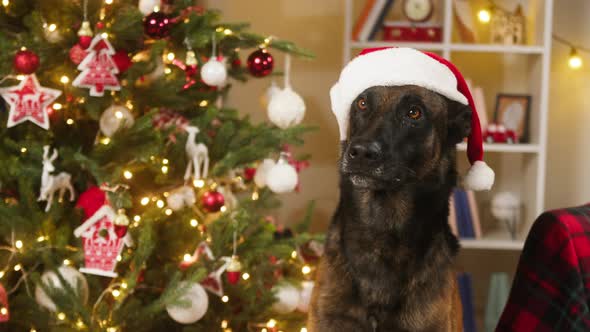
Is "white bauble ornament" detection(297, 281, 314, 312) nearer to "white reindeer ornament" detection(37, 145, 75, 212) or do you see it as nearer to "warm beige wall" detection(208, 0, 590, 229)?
"white reindeer ornament" detection(37, 145, 75, 212)

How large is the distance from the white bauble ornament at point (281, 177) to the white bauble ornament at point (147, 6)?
573 millimetres

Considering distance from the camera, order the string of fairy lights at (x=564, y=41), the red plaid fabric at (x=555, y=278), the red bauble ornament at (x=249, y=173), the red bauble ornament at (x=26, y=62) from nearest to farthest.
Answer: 1. the red plaid fabric at (x=555, y=278)
2. the red bauble ornament at (x=26, y=62)
3. the red bauble ornament at (x=249, y=173)
4. the string of fairy lights at (x=564, y=41)

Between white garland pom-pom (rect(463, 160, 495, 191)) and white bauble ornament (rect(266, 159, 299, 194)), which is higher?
white garland pom-pom (rect(463, 160, 495, 191))

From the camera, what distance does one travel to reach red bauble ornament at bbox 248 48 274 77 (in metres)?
2.32

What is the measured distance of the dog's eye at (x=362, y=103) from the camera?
164 cm

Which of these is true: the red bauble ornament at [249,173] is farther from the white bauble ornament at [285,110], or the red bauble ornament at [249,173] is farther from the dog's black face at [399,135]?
the dog's black face at [399,135]

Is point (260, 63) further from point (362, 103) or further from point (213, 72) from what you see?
point (362, 103)

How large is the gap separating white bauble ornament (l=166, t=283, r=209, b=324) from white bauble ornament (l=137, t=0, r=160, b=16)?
745 millimetres

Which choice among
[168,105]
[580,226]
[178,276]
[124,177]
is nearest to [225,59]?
[168,105]

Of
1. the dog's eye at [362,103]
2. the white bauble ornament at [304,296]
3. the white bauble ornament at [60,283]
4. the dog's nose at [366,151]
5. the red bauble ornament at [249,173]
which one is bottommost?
the white bauble ornament at [304,296]

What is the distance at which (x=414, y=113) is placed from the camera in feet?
5.28

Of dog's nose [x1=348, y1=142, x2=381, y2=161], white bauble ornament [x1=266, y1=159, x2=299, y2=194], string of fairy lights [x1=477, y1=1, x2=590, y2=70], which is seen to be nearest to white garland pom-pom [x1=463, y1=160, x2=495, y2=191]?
dog's nose [x1=348, y1=142, x2=381, y2=161]

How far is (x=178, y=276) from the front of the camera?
2064mm

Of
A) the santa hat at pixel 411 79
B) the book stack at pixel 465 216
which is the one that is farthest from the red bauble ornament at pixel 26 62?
the book stack at pixel 465 216
